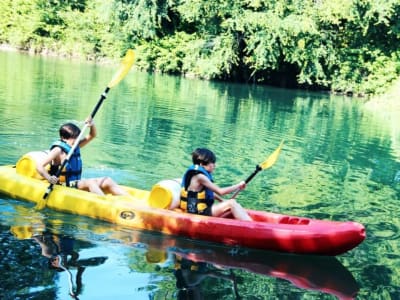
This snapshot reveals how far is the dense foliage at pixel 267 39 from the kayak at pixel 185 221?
21.5 m

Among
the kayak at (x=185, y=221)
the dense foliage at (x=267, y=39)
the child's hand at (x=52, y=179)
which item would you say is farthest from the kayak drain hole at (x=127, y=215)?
the dense foliage at (x=267, y=39)

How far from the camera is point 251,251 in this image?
6234 mm

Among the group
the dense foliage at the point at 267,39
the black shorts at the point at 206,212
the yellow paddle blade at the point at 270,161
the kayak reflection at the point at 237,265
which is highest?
the dense foliage at the point at 267,39

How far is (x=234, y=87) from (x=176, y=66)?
5.36m

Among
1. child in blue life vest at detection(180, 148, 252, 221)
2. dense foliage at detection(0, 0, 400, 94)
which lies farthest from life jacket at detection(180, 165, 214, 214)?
dense foliage at detection(0, 0, 400, 94)

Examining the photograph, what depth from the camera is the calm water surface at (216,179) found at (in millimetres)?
5219

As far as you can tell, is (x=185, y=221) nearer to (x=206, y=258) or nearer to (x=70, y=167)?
(x=206, y=258)

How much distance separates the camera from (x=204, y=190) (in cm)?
653

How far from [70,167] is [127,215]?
3.33 ft

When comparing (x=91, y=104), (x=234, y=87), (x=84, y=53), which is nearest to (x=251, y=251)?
(x=91, y=104)

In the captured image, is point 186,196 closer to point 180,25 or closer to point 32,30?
point 180,25

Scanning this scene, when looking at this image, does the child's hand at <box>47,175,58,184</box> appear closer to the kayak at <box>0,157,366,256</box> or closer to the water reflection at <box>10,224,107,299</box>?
the kayak at <box>0,157,366,256</box>

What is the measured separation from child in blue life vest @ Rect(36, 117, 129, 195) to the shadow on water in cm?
47

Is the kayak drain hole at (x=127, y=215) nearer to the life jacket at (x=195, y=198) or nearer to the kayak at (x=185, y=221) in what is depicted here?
the kayak at (x=185, y=221)
